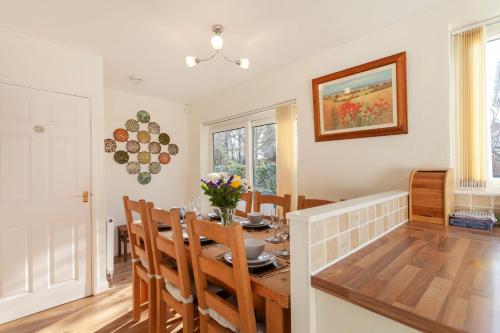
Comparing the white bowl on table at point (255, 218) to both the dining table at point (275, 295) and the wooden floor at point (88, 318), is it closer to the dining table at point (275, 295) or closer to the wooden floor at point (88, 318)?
the dining table at point (275, 295)

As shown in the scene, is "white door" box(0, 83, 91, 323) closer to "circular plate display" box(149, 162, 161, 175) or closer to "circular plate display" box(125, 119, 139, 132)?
"circular plate display" box(125, 119, 139, 132)

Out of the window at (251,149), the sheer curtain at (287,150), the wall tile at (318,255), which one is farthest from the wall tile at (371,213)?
the window at (251,149)

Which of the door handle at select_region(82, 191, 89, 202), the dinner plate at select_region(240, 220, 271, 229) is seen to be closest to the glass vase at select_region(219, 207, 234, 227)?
the dinner plate at select_region(240, 220, 271, 229)

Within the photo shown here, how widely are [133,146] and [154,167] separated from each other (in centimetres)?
42

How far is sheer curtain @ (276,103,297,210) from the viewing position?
2.69 metres

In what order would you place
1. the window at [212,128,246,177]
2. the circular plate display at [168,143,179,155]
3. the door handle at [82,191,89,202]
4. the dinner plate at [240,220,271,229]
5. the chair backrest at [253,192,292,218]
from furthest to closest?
the circular plate display at [168,143,179,155], the window at [212,128,246,177], the door handle at [82,191,89,202], the chair backrest at [253,192,292,218], the dinner plate at [240,220,271,229]

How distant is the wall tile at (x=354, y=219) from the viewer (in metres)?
1.04

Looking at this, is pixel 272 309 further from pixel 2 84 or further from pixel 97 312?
pixel 2 84

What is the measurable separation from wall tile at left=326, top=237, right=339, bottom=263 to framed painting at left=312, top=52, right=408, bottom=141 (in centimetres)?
129

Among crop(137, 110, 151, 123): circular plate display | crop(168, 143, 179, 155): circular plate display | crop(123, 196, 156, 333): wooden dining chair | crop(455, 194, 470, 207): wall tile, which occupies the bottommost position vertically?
crop(123, 196, 156, 333): wooden dining chair

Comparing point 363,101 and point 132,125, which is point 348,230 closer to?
point 363,101

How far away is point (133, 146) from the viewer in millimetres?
3527

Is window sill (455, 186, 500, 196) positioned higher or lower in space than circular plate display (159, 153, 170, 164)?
lower

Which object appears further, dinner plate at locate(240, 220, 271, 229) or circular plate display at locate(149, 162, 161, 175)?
circular plate display at locate(149, 162, 161, 175)
